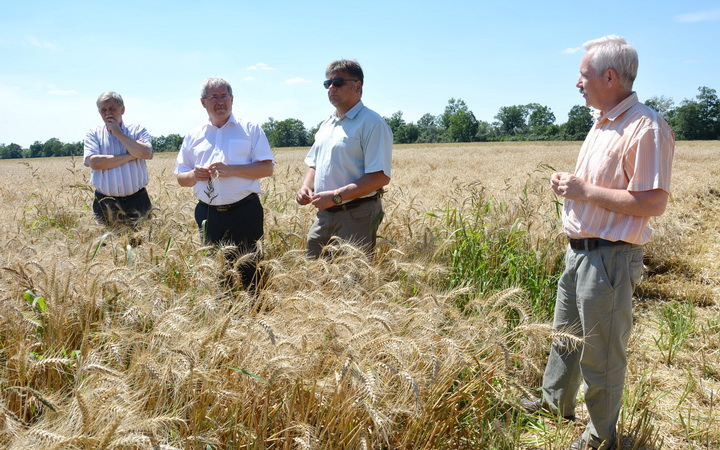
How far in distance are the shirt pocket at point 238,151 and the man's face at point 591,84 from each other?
2.29 m

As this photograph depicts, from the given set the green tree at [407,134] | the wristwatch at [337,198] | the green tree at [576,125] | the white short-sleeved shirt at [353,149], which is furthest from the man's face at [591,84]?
the green tree at [407,134]

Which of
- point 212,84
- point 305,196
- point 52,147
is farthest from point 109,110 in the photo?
point 52,147

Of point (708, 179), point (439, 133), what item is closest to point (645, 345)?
point (708, 179)

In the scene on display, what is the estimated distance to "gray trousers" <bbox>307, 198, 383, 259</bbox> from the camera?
11.3ft

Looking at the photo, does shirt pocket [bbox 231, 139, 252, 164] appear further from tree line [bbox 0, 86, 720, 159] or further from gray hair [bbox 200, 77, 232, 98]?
tree line [bbox 0, 86, 720, 159]

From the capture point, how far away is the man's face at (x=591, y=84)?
2125mm

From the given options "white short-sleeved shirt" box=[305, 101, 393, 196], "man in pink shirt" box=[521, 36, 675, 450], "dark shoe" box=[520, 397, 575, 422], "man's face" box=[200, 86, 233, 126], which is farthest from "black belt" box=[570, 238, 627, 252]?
"man's face" box=[200, 86, 233, 126]

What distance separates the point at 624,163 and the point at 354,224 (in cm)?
181

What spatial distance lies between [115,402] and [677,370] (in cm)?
314

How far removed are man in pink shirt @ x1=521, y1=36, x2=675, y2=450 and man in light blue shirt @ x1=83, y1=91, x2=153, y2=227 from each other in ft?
11.8

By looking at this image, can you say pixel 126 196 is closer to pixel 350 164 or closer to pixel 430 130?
pixel 350 164

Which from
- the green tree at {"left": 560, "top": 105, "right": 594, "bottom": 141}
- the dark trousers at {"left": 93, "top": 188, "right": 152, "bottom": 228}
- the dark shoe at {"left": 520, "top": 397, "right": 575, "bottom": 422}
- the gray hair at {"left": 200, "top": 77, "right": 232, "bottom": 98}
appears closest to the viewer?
the dark shoe at {"left": 520, "top": 397, "right": 575, "bottom": 422}

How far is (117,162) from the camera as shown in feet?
14.2

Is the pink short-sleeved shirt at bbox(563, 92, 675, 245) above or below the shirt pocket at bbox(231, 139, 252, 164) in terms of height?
below
